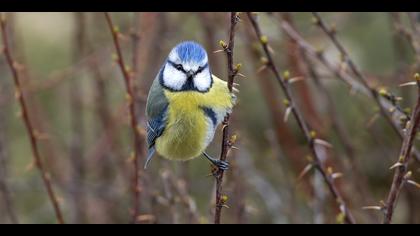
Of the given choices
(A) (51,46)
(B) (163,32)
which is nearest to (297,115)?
(B) (163,32)

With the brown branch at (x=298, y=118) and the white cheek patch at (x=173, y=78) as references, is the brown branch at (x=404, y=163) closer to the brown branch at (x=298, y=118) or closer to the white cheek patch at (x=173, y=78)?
the brown branch at (x=298, y=118)

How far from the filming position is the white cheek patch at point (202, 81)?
7.30 feet

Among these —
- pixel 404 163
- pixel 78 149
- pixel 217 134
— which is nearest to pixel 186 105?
pixel 404 163

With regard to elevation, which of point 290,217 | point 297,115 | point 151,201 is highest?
point 297,115

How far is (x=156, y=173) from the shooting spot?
160 inches

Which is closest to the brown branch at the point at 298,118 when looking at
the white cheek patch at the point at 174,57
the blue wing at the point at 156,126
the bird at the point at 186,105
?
the bird at the point at 186,105

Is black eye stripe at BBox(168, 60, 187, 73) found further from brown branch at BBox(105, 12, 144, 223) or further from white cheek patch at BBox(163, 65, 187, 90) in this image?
brown branch at BBox(105, 12, 144, 223)

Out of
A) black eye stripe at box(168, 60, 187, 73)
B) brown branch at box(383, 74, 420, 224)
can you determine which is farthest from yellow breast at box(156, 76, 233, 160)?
brown branch at box(383, 74, 420, 224)

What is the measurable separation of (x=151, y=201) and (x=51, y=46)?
3.19 metres

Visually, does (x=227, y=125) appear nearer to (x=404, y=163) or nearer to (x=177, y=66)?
(x=177, y=66)

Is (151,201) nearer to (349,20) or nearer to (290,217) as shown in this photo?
(290,217)

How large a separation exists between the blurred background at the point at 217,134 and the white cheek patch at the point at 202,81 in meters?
0.46

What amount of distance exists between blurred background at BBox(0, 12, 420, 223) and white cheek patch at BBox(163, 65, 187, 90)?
41cm

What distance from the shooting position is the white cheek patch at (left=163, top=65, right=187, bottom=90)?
227cm
